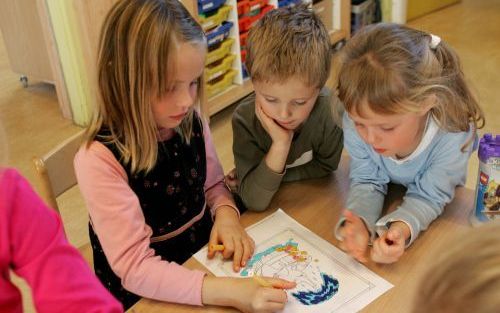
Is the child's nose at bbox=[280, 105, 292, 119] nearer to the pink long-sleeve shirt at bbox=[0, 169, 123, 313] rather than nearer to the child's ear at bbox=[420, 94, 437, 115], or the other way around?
the child's ear at bbox=[420, 94, 437, 115]

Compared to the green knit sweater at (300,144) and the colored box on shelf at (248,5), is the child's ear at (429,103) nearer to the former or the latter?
the green knit sweater at (300,144)

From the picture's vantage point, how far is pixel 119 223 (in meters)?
0.92

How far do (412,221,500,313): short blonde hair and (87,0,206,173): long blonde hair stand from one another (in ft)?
2.01

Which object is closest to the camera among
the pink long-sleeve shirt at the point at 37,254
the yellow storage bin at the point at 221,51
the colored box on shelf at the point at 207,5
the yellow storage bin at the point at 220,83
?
the pink long-sleeve shirt at the point at 37,254

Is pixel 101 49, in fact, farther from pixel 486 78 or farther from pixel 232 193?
pixel 486 78

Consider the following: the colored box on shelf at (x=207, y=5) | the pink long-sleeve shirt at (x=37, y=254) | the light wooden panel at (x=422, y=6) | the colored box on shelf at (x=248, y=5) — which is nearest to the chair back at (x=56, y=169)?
the pink long-sleeve shirt at (x=37, y=254)

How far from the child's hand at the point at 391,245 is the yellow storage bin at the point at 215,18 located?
5.83 feet

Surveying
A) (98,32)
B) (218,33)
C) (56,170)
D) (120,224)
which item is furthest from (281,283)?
(218,33)

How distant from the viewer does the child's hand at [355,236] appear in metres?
0.94

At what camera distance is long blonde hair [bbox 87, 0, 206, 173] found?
0.91 metres

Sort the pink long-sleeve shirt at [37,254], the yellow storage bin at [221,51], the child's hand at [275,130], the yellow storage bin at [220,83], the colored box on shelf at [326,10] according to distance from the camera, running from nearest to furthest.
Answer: the pink long-sleeve shirt at [37,254]
the child's hand at [275,130]
the yellow storage bin at [221,51]
the yellow storage bin at [220,83]
the colored box on shelf at [326,10]

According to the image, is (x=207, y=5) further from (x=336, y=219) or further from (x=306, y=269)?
(x=306, y=269)

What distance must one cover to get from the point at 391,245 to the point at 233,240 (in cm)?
27

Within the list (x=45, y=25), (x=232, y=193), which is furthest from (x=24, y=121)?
(x=232, y=193)
